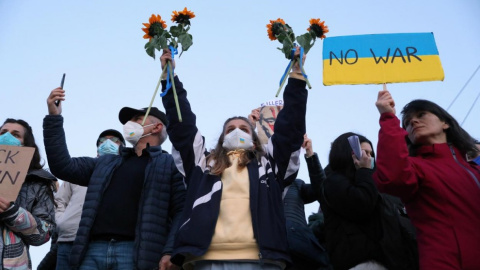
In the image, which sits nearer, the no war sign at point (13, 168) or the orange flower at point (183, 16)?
the no war sign at point (13, 168)

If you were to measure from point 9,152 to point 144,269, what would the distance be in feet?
4.87

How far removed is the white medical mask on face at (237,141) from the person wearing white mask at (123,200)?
58 centimetres

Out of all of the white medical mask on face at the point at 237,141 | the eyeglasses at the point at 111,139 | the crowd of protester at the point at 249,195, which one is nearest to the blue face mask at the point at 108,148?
the eyeglasses at the point at 111,139

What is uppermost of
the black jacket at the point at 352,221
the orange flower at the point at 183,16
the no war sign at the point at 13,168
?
the orange flower at the point at 183,16

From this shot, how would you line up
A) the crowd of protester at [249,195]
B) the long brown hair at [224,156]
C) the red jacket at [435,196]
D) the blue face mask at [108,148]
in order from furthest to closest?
the blue face mask at [108,148] → the long brown hair at [224,156] → the crowd of protester at [249,195] → the red jacket at [435,196]

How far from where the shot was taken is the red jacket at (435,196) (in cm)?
343

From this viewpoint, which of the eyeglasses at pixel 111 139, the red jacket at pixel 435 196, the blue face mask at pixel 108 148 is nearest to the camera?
the red jacket at pixel 435 196

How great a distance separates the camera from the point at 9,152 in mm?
4641

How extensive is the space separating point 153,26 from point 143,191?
140 cm

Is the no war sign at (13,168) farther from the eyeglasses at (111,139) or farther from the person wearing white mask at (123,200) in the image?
the eyeglasses at (111,139)

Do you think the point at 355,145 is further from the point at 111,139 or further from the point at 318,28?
the point at 111,139

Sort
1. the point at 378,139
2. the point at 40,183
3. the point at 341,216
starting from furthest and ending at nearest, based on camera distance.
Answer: the point at 40,183, the point at 341,216, the point at 378,139

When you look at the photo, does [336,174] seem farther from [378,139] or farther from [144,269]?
[144,269]

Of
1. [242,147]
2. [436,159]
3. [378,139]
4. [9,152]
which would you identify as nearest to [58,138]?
[9,152]
